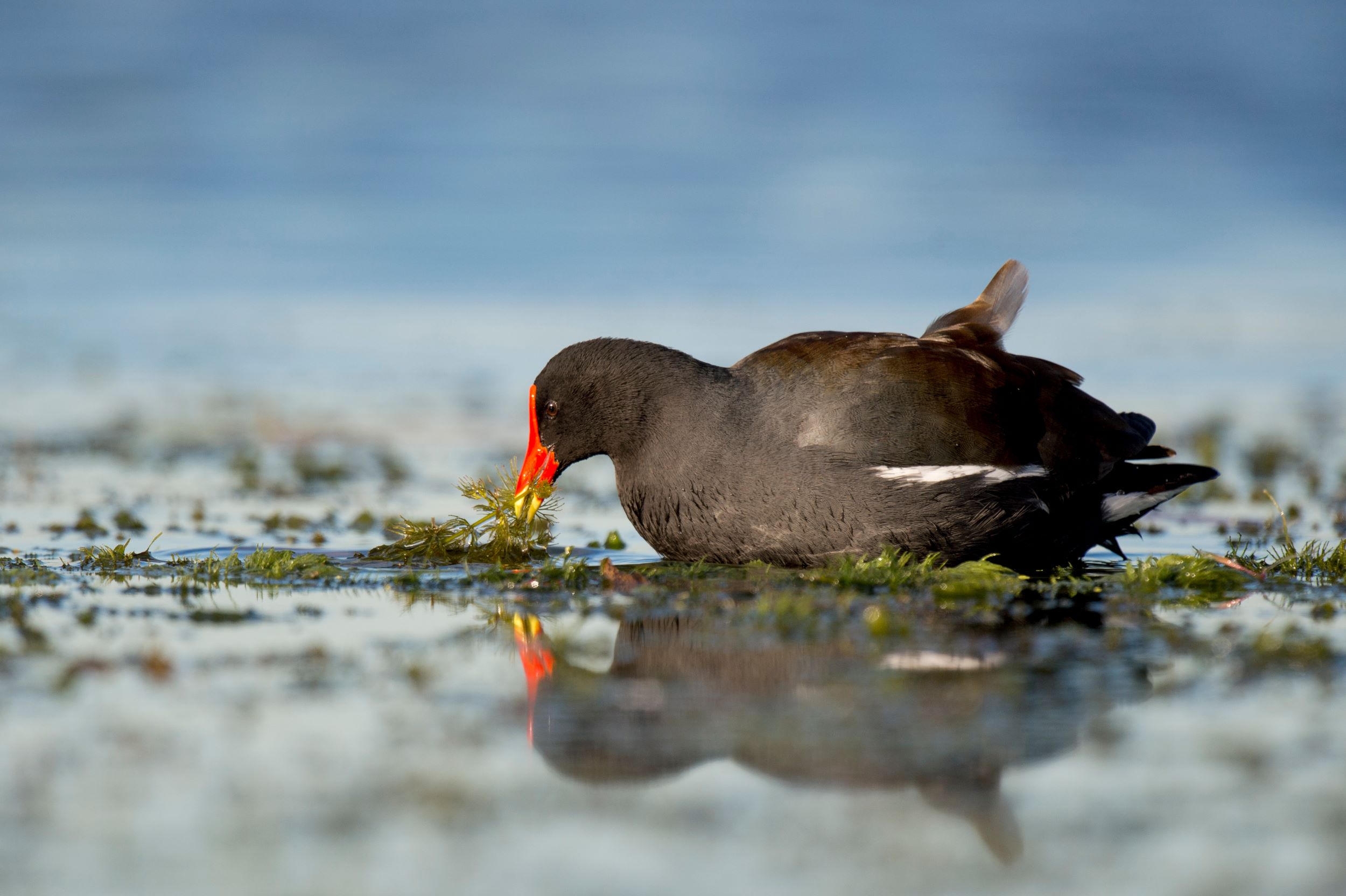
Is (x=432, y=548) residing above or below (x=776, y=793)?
above

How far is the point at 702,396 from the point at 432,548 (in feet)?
4.21

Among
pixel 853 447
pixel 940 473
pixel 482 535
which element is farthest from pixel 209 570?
pixel 940 473

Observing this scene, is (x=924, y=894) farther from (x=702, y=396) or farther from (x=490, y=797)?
(x=702, y=396)

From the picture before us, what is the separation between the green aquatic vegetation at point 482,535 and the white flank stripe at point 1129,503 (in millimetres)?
2268

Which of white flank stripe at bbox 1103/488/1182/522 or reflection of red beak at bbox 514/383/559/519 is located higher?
reflection of red beak at bbox 514/383/559/519

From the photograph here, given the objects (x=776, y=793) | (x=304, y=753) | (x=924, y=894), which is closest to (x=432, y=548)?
(x=304, y=753)

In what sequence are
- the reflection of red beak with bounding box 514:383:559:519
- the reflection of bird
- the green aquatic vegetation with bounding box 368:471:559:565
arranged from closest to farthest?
the reflection of bird
the green aquatic vegetation with bounding box 368:471:559:565
the reflection of red beak with bounding box 514:383:559:519

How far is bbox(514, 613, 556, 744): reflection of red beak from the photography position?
11.1 ft

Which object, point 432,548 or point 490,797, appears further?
point 432,548

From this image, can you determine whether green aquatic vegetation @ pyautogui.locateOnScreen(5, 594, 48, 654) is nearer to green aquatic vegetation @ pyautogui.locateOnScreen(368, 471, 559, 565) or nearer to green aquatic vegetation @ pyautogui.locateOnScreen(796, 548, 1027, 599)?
green aquatic vegetation @ pyautogui.locateOnScreen(368, 471, 559, 565)

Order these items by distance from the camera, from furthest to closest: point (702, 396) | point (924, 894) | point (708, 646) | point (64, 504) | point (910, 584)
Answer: point (64, 504)
point (702, 396)
point (910, 584)
point (708, 646)
point (924, 894)

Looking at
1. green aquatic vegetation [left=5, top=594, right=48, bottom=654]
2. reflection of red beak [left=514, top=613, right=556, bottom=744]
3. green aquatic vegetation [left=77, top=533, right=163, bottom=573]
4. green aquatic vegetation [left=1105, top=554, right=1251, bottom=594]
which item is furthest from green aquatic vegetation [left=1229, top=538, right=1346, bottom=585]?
green aquatic vegetation [left=77, top=533, right=163, bottom=573]

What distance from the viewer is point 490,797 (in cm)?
265

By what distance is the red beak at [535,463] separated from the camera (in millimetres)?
5887
